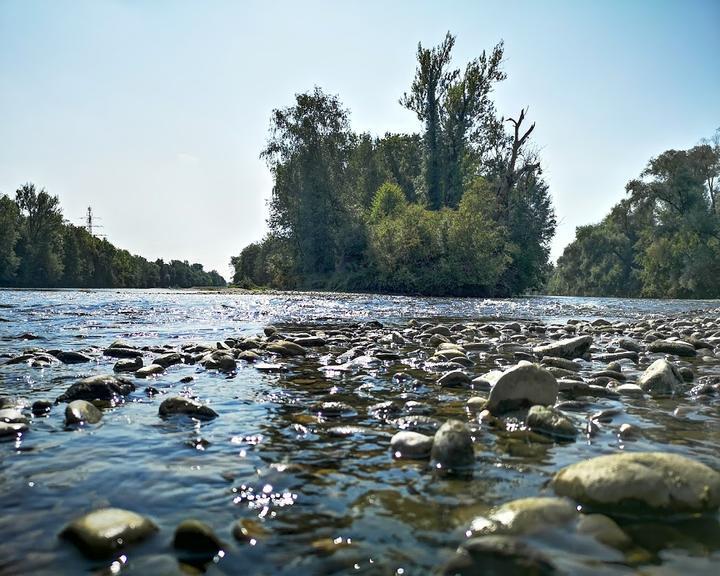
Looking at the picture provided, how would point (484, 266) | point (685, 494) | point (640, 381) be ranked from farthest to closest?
point (484, 266)
point (640, 381)
point (685, 494)

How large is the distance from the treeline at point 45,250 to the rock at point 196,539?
229 ft

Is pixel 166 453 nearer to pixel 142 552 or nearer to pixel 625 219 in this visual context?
pixel 142 552

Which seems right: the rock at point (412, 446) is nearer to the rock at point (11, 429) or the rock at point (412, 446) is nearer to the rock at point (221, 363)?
the rock at point (11, 429)

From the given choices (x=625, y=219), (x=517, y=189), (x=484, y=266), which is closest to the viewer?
(x=484, y=266)

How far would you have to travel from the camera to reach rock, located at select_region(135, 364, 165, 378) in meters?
5.13

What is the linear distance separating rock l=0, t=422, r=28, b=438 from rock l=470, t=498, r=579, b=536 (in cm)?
273

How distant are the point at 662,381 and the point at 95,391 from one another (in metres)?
4.77

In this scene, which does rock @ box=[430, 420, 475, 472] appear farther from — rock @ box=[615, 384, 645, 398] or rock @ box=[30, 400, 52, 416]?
rock @ box=[30, 400, 52, 416]

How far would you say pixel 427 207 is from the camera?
45.0 m

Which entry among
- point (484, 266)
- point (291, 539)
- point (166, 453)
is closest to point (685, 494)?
point (291, 539)

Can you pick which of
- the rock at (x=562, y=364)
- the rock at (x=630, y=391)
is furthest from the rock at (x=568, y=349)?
the rock at (x=630, y=391)

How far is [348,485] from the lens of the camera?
8.02ft

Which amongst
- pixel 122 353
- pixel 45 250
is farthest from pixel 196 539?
pixel 45 250

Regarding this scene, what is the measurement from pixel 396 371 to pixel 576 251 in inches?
2687
